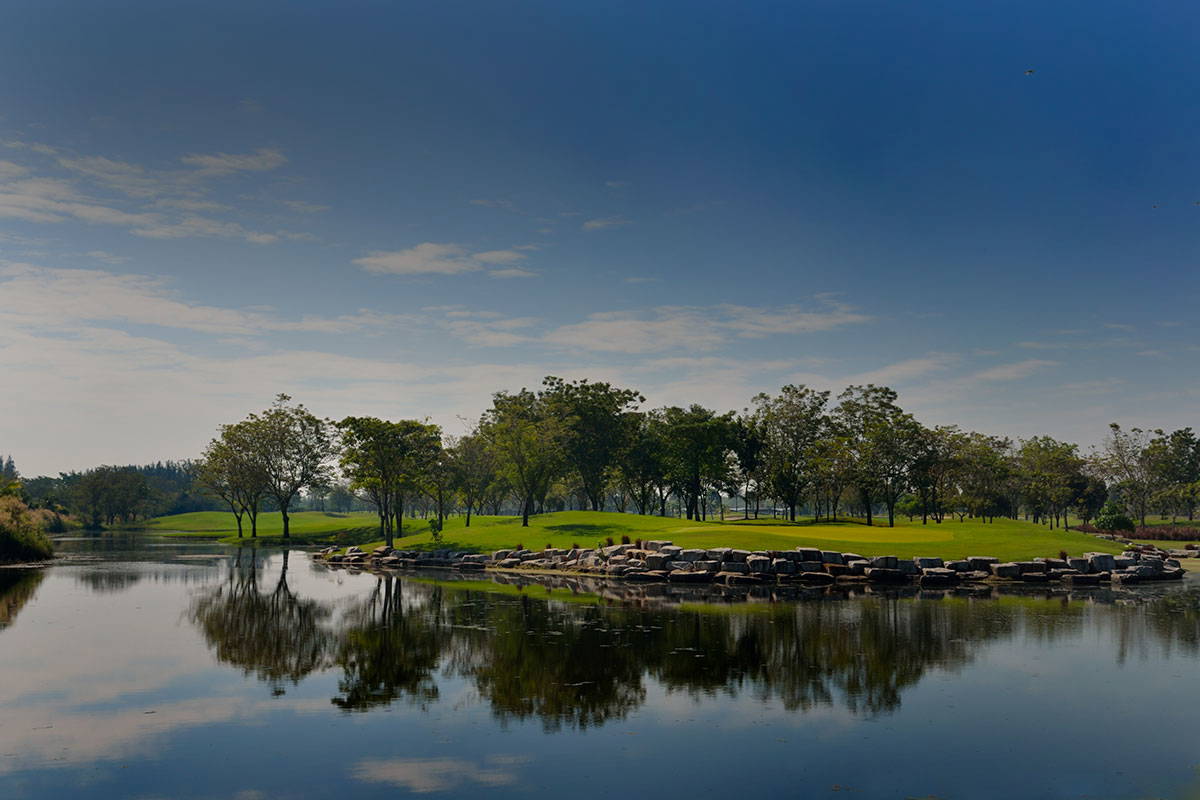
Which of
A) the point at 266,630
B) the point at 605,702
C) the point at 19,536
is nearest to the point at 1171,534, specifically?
the point at 605,702

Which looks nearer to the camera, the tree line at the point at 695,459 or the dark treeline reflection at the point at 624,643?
the dark treeline reflection at the point at 624,643

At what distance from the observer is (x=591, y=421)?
106 meters

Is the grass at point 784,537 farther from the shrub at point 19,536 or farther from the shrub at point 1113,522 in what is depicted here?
the shrub at point 19,536

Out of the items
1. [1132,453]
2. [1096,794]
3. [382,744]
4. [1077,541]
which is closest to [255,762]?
[382,744]

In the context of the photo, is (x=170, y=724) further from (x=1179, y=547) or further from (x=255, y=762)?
(x=1179, y=547)

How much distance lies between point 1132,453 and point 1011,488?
3179cm

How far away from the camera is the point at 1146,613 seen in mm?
33625

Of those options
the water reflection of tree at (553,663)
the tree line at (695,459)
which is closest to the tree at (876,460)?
the tree line at (695,459)

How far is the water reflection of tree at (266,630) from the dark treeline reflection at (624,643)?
0.28 feet

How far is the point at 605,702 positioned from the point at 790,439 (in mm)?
93132

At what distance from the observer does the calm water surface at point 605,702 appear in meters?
14.0

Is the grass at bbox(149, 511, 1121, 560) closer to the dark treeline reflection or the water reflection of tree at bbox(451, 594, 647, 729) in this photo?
the dark treeline reflection

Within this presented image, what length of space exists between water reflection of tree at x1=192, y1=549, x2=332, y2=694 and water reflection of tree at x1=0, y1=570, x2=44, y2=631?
288 inches

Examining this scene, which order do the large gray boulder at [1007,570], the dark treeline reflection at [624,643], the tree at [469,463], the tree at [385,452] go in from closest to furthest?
the dark treeline reflection at [624,643] < the large gray boulder at [1007,570] < the tree at [385,452] < the tree at [469,463]
